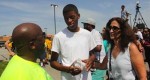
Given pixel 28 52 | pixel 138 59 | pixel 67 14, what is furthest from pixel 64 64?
pixel 28 52

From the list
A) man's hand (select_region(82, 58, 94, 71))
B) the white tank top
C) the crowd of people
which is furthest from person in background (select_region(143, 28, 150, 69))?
the white tank top

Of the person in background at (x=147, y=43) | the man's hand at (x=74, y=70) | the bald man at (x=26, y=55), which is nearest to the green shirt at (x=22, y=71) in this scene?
the bald man at (x=26, y=55)

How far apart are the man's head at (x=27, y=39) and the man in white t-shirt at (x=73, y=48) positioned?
6.28 ft

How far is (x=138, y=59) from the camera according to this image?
4.36m

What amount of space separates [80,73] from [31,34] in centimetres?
215

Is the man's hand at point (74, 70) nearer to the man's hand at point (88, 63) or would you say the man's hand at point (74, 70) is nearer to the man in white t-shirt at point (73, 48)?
the man in white t-shirt at point (73, 48)

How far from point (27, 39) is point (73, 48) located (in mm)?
2069

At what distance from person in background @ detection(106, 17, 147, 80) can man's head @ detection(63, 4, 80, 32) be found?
1.51 feet

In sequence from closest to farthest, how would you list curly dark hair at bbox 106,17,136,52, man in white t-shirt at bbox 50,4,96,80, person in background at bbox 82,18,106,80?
curly dark hair at bbox 106,17,136,52 → man in white t-shirt at bbox 50,4,96,80 → person in background at bbox 82,18,106,80

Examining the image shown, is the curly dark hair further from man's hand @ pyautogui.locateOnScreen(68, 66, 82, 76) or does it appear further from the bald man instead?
the bald man

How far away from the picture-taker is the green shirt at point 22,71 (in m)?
2.71

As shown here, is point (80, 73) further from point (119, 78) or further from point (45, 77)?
point (45, 77)

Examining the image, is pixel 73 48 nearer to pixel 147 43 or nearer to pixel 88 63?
pixel 88 63

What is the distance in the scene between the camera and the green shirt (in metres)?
2.71
